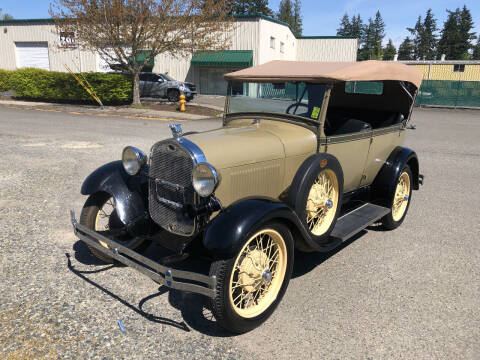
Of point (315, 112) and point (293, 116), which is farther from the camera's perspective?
point (293, 116)

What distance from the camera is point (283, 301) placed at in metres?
3.15

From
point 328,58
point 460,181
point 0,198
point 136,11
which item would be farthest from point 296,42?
point 0,198

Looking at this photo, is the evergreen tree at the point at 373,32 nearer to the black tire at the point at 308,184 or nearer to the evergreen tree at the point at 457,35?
the evergreen tree at the point at 457,35

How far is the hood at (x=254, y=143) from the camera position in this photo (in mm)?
2990

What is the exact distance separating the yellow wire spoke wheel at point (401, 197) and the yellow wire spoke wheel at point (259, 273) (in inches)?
93.3

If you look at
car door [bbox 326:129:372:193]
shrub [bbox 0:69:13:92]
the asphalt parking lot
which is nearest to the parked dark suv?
shrub [bbox 0:69:13:92]

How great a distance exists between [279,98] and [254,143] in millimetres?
1016

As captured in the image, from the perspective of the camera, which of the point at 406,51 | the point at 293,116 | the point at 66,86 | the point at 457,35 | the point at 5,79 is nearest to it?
the point at 293,116

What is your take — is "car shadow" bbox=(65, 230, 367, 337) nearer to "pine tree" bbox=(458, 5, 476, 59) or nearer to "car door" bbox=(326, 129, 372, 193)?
"car door" bbox=(326, 129, 372, 193)

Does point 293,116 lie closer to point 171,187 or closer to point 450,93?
point 171,187

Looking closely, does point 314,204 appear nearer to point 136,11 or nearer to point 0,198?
point 0,198

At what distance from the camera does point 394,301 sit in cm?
315

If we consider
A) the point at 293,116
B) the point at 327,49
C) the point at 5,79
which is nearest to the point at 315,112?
Result: the point at 293,116

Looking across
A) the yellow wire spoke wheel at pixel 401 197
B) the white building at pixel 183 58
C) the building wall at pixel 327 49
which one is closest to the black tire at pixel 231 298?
the yellow wire spoke wheel at pixel 401 197
